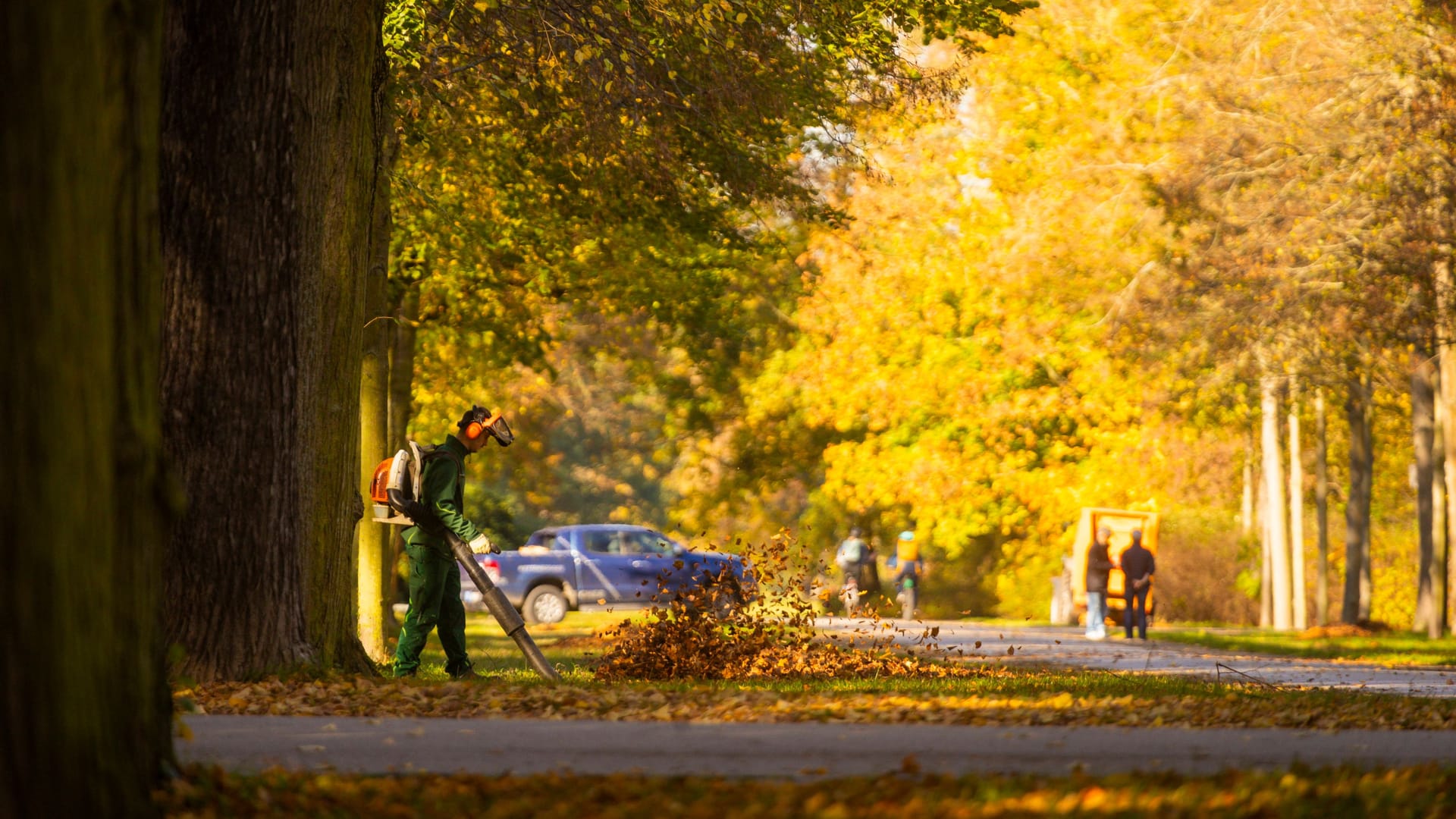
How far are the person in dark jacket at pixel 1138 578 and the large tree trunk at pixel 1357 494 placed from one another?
23.1ft

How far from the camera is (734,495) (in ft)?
150

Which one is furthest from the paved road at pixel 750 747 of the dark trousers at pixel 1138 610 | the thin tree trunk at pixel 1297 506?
the thin tree trunk at pixel 1297 506

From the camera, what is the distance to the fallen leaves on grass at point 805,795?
Answer: 609 centimetres

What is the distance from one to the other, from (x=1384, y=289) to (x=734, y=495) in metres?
22.5

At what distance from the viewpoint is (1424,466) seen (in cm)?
3166

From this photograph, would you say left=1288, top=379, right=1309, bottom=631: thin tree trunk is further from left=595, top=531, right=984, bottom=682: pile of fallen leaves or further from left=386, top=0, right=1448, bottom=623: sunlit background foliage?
left=595, top=531, right=984, bottom=682: pile of fallen leaves

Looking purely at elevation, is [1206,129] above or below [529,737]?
above

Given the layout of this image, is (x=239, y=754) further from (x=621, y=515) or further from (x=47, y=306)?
(x=621, y=515)

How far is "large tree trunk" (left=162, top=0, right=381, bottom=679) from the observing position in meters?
10.7

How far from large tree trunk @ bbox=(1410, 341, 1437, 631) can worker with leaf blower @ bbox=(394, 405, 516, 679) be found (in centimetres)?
2138

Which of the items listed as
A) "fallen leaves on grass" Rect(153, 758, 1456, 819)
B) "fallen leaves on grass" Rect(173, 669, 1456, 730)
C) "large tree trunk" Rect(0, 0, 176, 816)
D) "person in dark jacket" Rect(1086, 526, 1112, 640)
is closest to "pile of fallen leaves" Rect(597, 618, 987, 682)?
"fallen leaves on grass" Rect(173, 669, 1456, 730)

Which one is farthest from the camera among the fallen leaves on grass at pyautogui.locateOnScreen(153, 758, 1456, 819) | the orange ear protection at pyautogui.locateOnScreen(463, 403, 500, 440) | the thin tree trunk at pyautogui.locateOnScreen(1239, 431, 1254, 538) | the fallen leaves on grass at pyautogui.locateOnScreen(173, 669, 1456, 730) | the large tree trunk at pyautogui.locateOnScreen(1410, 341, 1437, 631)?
the thin tree trunk at pyautogui.locateOnScreen(1239, 431, 1254, 538)

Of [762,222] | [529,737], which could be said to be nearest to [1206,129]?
[762,222]

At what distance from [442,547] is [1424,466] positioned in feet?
73.7
